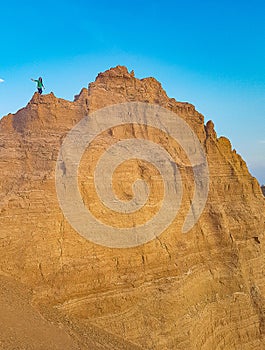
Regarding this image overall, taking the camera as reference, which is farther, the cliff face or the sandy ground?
the cliff face

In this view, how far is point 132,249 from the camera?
17.9m

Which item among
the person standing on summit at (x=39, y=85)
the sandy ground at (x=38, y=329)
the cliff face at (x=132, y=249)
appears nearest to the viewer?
the sandy ground at (x=38, y=329)

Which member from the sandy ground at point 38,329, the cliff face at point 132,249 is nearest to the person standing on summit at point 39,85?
the cliff face at point 132,249

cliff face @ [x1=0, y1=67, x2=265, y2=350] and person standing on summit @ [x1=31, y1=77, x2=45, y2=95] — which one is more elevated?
person standing on summit @ [x1=31, y1=77, x2=45, y2=95]

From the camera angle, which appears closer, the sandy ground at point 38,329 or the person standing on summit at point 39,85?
the sandy ground at point 38,329

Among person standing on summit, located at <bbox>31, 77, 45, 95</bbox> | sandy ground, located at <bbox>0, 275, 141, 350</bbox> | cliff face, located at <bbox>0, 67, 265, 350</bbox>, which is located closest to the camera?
sandy ground, located at <bbox>0, 275, 141, 350</bbox>

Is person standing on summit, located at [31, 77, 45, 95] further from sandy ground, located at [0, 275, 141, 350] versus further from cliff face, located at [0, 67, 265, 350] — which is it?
sandy ground, located at [0, 275, 141, 350]

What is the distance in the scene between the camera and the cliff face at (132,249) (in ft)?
52.1

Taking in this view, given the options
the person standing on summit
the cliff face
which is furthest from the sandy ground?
the person standing on summit

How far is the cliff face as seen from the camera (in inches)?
625

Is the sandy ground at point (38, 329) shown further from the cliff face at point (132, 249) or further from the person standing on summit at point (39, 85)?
the person standing on summit at point (39, 85)

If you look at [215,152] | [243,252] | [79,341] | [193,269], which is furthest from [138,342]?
[215,152]

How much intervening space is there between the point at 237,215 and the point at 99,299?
12.6 m

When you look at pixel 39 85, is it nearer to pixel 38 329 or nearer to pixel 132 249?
pixel 132 249
